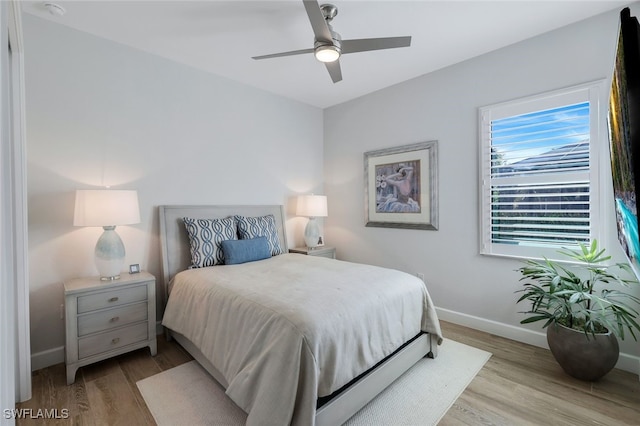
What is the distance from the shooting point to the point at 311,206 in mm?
3906

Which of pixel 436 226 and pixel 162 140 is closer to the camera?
pixel 162 140

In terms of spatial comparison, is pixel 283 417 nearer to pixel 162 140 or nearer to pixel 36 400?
pixel 36 400

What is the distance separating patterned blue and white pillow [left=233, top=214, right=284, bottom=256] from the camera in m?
3.27

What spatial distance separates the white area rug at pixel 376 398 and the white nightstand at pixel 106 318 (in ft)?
1.33

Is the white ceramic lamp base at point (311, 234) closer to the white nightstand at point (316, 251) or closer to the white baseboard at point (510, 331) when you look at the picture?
the white nightstand at point (316, 251)

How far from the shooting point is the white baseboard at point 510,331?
7.35 feet

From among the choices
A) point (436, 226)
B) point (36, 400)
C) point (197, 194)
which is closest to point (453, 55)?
point (436, 226)

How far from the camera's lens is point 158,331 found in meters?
2.93

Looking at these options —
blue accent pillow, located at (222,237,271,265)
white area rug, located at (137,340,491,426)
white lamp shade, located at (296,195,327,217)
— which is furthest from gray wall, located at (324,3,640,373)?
blue accent pillow, located at (222,237,271,265)

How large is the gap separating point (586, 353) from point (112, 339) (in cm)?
353

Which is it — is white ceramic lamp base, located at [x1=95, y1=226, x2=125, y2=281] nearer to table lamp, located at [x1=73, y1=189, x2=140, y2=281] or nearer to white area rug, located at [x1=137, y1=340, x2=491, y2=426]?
table lamp, located at [x1=73, y1=189, x2=140, y2=281]

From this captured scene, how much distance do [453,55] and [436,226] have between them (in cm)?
179

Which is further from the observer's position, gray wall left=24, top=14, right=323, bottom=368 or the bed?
gray wall left=24, top=14, right=323, bottom=368

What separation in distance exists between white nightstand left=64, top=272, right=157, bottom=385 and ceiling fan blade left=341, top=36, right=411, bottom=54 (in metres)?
2.49
